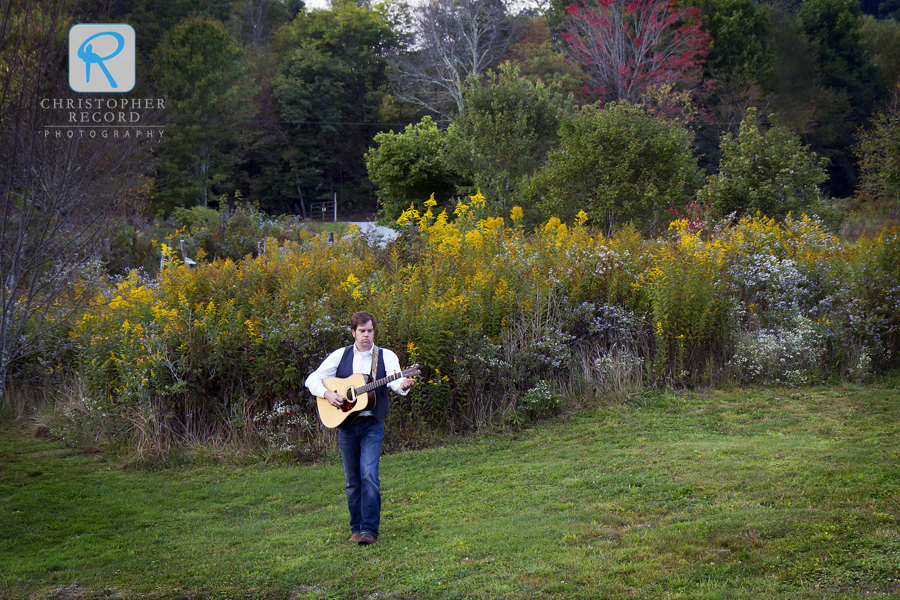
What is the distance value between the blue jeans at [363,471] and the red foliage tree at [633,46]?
28.0 meters

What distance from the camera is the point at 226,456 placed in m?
9.02

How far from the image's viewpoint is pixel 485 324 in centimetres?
1003

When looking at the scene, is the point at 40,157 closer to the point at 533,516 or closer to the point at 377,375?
the point at 377,375

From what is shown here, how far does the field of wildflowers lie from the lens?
926 centimetres

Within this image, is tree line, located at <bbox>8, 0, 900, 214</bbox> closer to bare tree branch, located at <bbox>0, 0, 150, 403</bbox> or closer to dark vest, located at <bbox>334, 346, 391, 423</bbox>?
bare tree branch, located at <bbox>0, 0, 150, 403</bbox>

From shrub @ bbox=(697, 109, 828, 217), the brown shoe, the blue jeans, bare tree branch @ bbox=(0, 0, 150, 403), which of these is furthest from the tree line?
the brown shoe

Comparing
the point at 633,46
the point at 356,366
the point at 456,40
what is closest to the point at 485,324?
the point at 356,366

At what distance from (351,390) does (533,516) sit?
1.88 meters

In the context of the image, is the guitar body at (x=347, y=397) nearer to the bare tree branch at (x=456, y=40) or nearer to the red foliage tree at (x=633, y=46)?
the red foliage tree at (x=633, y=46)

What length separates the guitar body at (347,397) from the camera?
5.92m

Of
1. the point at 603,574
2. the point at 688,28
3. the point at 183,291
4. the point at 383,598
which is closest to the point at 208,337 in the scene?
the point at 183,291

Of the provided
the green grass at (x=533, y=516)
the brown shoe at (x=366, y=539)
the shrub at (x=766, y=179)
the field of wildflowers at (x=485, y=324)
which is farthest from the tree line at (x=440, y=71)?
the brown shoe at (x=366, y=539)

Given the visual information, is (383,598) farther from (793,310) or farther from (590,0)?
(590,0)

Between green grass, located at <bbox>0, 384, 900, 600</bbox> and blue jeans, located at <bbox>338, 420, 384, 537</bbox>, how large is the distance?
0.23 m
